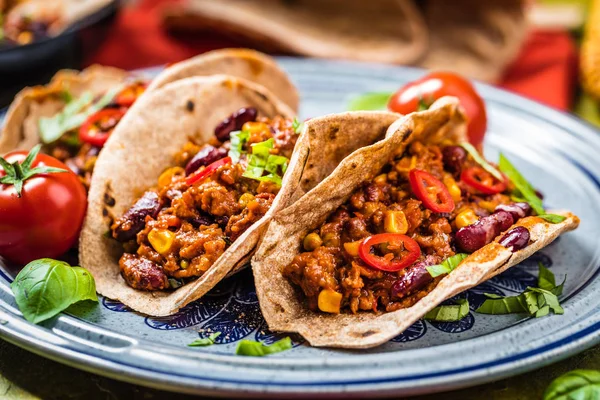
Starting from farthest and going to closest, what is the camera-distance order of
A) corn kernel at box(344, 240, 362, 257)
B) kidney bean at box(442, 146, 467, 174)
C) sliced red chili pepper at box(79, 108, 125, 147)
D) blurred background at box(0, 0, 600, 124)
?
blurred background at box(0, 0, 600, 124)
sliced red chili pepper at box(79, 108, 125, 147)
kidney bean at box(442, 146, 467, 174)
corn kernel at box(344, 240, 362, 257)

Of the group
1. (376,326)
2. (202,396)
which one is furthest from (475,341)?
(202,396)

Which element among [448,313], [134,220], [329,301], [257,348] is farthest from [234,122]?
[448,313]

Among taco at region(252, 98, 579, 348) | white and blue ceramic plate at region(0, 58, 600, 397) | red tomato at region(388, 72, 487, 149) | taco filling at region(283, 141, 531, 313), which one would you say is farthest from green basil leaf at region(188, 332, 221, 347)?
red tomato at region(388, 72, 487, 149)

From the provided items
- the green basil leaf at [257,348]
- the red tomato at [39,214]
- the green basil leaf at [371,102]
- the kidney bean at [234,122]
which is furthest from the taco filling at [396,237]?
the green basil leaf at [371,102]

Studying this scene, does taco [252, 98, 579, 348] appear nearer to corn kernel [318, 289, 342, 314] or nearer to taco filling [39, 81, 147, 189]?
corn kernel [318, 289, 342, 314]

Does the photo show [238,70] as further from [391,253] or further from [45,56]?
[45,56]

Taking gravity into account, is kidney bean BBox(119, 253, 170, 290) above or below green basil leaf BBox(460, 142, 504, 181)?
below

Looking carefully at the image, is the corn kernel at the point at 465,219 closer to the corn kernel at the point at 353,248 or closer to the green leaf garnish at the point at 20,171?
the corn kernel at the point at 353,248
